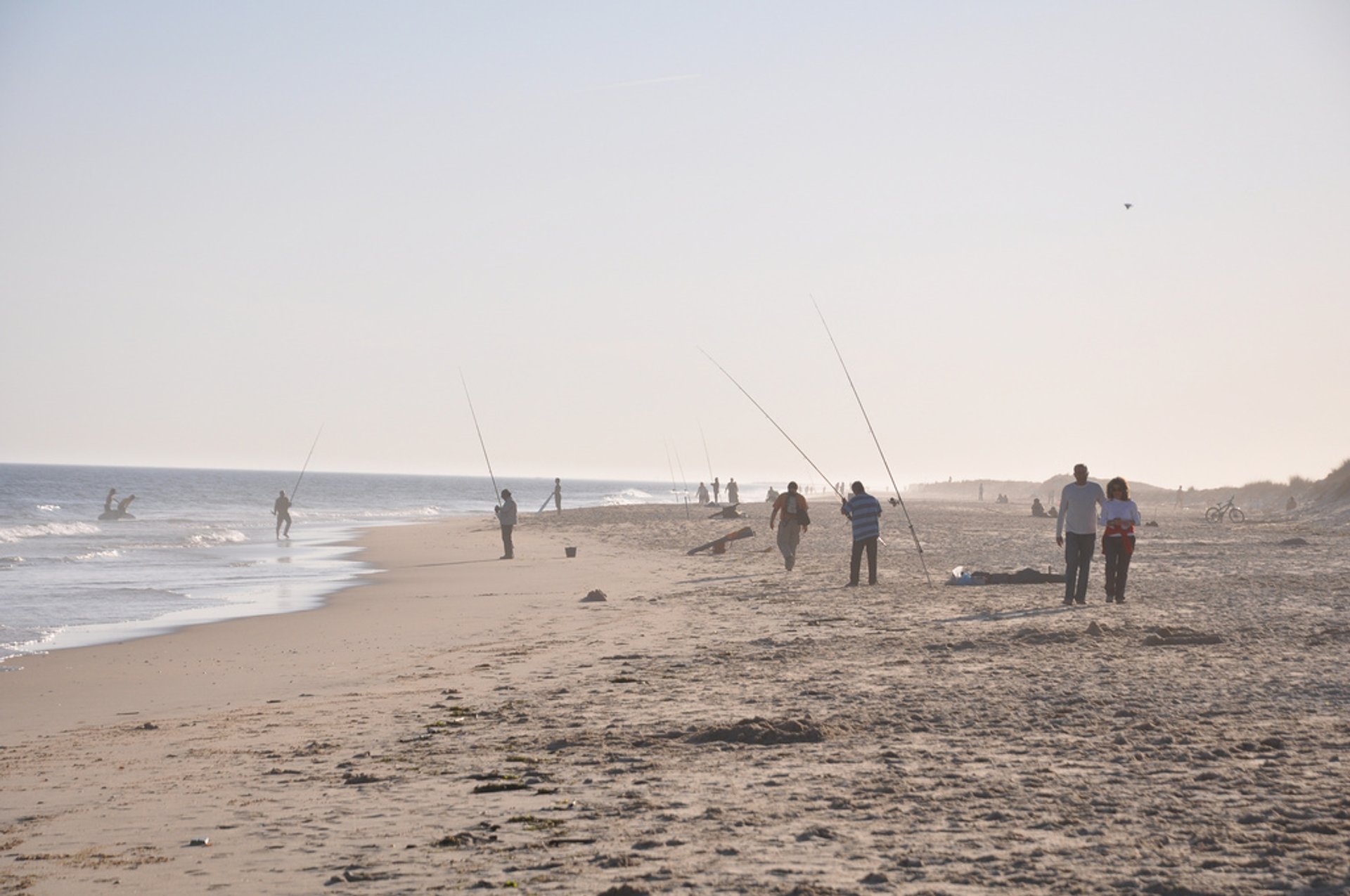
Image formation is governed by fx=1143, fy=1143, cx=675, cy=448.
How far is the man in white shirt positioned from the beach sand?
37 centimetres

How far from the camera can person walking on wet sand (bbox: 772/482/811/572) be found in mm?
17750

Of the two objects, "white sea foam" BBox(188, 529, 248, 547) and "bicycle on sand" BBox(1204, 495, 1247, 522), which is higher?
"bicycle on sand" BBox(1204, 495, 1247, 522)

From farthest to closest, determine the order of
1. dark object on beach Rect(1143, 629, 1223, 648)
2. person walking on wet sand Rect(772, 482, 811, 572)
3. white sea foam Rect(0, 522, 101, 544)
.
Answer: white sea foam Rect(0, 522, 101, 544) < person walking on wet sand Rect(772, 482, 811, 572) < dark object on beach Rect(1143, 629, 1223, 648)

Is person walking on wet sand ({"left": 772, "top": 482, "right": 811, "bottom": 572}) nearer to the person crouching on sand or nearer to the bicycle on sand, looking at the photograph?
the person crouching on sand

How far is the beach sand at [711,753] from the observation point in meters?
4.10

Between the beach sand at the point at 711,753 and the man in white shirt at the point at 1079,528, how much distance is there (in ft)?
1.20

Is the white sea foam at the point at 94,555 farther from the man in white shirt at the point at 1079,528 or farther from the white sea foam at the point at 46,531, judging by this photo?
the man in white shirt at the point at 1079,528

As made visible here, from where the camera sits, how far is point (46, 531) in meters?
38.9

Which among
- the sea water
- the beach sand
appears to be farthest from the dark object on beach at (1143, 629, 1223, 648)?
the sea water

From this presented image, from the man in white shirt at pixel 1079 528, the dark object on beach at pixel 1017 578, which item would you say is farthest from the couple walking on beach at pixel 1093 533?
the dark object on beach at pixel 1017 578

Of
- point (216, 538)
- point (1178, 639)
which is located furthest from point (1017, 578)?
point (216, 538)

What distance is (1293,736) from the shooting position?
5.72m

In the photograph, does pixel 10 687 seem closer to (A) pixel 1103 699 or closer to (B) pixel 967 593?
(A) pixel 1103 699

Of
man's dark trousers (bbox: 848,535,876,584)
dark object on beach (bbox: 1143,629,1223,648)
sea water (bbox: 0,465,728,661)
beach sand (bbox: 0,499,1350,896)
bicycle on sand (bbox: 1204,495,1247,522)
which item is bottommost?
sea water (bbox: 0,465,728,661)
